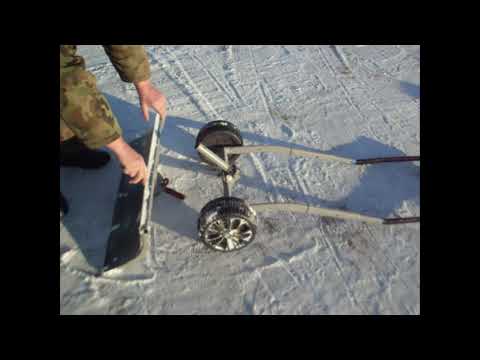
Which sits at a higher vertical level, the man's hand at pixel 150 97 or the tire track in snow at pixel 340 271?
the man's hand at pixel 150 97

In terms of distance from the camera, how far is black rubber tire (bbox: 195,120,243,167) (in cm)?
406

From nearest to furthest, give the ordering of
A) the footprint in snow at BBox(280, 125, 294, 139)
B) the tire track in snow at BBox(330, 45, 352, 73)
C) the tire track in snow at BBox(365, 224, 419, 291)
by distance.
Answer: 1. the tire track in snow at BBox(365, 224, 419, 291)
2. the footprint in snow at BBox(280, 125, 294, 139)
3. the tire track in snow at BBox(330, 45, 352, 73)

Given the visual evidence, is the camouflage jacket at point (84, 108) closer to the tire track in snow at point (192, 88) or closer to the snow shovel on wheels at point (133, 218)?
the snow shovel on wheels at point (133, 218)

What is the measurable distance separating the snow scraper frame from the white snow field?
0.25m

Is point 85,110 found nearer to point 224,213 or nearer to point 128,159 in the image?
point 128,159

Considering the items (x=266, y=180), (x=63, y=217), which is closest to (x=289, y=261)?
(x=266, y=180)

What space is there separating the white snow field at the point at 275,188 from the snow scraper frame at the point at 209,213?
25 centimetres

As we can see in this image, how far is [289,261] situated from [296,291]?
0.31m

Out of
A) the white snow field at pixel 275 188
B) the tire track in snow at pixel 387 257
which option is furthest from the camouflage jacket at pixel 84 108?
the tire track in snow at pixel 387 257

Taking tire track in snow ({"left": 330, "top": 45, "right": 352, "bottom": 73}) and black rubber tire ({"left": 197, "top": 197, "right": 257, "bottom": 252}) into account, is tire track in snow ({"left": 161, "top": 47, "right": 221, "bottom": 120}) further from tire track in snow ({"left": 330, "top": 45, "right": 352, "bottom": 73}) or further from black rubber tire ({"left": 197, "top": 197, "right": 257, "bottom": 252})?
tire track in snow ({"left": 330, "top": 45, "right": 352, "bottom": 73})

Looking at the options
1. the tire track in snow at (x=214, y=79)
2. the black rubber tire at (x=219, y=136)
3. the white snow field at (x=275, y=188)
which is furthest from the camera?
the tire track in snow at (x=214, y=79)

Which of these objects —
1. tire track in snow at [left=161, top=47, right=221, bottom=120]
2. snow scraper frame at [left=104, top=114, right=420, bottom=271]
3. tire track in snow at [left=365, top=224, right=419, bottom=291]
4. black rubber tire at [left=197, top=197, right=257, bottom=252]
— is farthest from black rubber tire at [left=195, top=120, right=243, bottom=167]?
tire track in snow at [left=365, top=224, right=419, bottom=291]

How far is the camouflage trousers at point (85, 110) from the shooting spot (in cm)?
253
